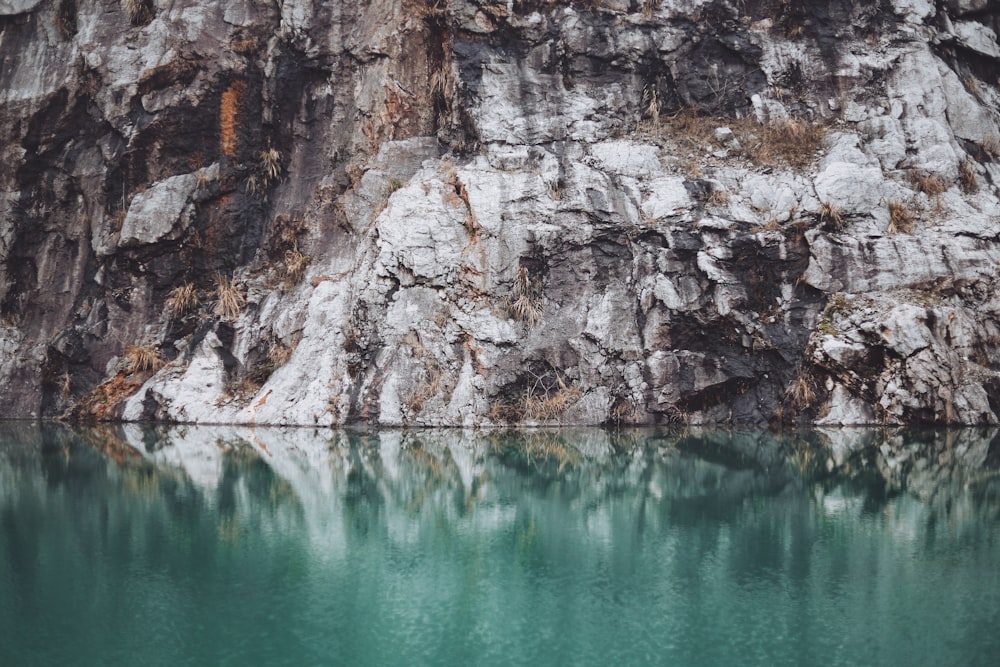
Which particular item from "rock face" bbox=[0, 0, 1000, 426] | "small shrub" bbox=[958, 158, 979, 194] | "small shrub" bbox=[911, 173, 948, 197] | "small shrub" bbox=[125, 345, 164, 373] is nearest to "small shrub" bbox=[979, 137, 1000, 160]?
"rock face" bbox=[0, 0, 1000, 426]

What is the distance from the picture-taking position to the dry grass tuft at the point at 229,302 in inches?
942

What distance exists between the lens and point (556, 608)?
7.45m

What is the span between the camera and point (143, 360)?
2366 centimetres

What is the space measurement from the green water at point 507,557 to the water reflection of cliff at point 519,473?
0.24 feet

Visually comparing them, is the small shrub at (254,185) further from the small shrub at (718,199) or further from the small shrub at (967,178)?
the small shrub at (967,178)

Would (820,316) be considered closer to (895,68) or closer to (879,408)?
(879,408)

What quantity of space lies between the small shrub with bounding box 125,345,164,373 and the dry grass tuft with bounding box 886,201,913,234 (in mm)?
18519

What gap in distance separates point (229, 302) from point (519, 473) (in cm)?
1262

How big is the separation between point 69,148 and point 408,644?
24.6m

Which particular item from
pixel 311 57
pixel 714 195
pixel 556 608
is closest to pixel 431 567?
pixel 556 608

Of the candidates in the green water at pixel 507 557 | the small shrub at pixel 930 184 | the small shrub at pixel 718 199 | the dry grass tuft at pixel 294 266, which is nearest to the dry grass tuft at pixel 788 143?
the small shrub at pixel 718 199

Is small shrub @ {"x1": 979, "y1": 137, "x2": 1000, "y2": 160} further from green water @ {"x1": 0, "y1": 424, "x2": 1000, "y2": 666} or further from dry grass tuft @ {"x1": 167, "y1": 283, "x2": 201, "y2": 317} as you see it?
dry grass tuft @ {"x1": 167, "y1": 283, "x2": 201, "y2": 317}

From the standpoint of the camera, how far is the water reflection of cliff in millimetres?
11336

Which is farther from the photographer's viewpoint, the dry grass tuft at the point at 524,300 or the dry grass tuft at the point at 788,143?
the dry grass tuft at the point at 788,143
